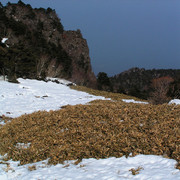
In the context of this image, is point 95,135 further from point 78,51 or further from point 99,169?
point 78,51

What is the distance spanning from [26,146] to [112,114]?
3.13m

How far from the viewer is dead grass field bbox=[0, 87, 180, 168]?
434 cm

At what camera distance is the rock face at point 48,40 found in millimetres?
40344

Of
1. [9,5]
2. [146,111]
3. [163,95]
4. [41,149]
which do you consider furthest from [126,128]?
[9,5]

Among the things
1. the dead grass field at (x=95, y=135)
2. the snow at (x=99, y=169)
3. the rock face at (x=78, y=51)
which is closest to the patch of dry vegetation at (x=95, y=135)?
the dead grass field at (x=95, y=135)

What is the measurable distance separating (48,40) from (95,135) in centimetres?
5975

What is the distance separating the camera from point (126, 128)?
524cm

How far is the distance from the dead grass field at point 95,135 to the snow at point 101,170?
215 millimetres

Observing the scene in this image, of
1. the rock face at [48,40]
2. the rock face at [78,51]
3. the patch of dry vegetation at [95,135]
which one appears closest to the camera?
the patch of dry vegetation at [95,135]

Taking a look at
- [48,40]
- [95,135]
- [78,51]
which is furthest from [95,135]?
[78,51]

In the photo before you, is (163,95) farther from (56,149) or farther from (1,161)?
(1,161)

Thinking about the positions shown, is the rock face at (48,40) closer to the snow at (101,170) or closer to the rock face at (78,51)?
the rock face at (78,51)

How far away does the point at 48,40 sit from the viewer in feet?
196

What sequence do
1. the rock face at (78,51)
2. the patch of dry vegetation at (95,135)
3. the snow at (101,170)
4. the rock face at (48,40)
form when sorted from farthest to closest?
the rock face at (78,51), the rock face at (48,40), the patch of dry vegetation at (95,135), the snow at (101,170)
